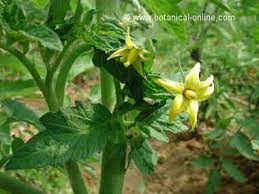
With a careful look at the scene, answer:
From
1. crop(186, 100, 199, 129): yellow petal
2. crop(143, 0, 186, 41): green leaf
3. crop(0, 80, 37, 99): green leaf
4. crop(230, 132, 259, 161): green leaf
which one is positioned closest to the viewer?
crop(186, 100, 199, 129): yellow petal

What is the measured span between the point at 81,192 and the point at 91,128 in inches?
6.7

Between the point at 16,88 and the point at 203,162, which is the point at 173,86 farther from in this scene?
the point at 203,162

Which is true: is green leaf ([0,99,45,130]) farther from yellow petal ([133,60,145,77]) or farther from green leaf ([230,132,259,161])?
green leaf ([230,132,259,161])

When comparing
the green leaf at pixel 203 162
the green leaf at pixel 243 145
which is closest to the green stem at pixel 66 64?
the green leaf at pixel 243 145

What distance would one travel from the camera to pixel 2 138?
1.21 meters

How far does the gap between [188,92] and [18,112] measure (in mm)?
409

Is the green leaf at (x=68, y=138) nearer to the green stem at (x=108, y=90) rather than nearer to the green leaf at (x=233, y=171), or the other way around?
the green stem at (x=108, y=90)

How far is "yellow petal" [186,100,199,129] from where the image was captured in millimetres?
780

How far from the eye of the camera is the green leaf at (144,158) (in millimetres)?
935

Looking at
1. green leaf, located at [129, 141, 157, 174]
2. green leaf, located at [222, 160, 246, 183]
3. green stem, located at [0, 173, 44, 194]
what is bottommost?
green leaf, located at [222, 160, 246, 183]

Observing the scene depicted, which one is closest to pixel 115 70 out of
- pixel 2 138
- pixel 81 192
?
pixel 81 192

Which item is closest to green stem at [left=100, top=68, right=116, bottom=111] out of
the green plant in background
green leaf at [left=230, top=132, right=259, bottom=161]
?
the green plant in background

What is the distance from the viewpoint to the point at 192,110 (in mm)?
784

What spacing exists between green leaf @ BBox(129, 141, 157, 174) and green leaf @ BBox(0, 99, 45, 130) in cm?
23
